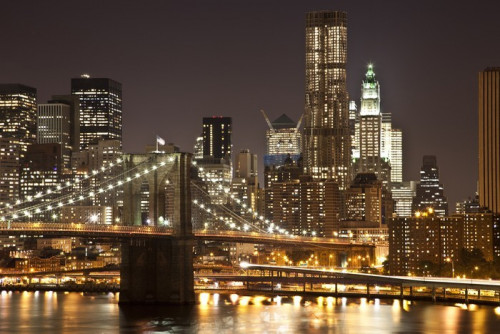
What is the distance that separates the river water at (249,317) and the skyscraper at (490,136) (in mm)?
88901

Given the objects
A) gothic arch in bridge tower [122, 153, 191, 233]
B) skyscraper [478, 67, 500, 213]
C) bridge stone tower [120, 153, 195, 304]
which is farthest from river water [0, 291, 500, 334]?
skyscraper [478, 67, 500, 213]

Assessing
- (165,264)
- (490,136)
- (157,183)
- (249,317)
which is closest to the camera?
(249,317)

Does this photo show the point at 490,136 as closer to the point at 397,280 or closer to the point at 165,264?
the point at 397,280

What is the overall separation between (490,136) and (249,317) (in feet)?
355

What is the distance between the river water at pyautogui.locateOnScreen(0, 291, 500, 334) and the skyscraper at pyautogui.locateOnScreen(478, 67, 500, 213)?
8890 cm

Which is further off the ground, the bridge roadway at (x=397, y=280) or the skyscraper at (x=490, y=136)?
the skyscraper at (x=490, y=136)

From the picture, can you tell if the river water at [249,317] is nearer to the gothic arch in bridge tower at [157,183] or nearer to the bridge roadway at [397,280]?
the bridge roadway at [397,280]

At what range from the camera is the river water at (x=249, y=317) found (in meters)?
74.2

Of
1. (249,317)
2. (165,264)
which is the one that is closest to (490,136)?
(165,264)

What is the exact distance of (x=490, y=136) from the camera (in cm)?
18312

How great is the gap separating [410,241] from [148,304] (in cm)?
5910

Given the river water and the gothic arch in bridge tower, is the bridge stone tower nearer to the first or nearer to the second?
the gothic arch in bridge tower

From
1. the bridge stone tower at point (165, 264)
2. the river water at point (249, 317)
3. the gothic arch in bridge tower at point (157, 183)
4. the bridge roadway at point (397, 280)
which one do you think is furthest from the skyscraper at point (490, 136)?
the bridge stone tower at point (165, 264)

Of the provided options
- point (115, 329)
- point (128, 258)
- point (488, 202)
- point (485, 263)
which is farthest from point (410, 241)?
point (115, 329)
